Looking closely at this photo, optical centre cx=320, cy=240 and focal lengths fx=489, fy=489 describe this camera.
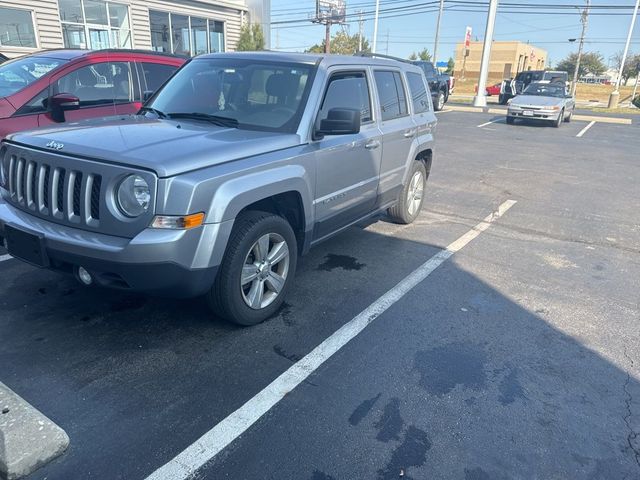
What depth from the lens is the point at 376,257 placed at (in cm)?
513

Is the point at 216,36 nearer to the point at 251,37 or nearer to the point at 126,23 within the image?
the point at 251,37

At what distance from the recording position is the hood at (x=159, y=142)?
289 centimetres

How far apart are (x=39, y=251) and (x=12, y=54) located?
1436cm

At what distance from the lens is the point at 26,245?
10.2ft

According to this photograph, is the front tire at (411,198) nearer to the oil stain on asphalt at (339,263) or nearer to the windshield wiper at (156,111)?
the oil stain on asphalt at (339,263)

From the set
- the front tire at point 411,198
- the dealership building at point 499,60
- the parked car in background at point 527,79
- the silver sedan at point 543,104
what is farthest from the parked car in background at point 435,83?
the dealership building at point 499,60

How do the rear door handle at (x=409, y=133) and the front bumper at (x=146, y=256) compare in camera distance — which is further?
the rear door handle at (x=409, y=133)

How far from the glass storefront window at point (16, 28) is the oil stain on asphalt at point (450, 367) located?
15.7 metres

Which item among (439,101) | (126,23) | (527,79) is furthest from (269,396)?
(527,79)

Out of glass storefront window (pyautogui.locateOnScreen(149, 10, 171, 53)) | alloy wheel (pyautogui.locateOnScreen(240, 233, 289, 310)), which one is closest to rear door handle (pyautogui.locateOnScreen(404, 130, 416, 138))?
alloy wheel (pyautogui.locateOnScreen(240, 233, 289, 310))

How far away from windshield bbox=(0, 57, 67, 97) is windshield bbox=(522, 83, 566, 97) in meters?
18.3

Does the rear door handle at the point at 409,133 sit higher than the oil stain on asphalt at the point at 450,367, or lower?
higher

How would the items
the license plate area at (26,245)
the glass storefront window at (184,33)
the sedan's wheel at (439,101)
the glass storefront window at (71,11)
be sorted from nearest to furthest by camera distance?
the license plate area at (26,245), the glass storefront window at (71,11), the glass storefront window at (184,33), the sedan's wheel at (439,101)

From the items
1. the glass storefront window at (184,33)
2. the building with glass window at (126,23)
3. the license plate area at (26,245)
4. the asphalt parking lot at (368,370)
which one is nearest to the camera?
the asphalt parking lot at (368,370)
